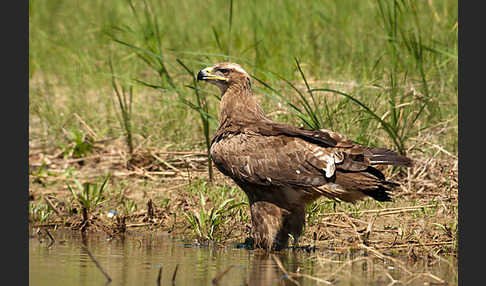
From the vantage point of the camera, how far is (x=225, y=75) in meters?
6.71

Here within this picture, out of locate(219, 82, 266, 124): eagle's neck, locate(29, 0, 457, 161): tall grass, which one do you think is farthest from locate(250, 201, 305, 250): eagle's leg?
locate(29, 0, 457, 161): tall grass

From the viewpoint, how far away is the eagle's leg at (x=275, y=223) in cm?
603

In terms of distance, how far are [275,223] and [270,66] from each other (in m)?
3.85

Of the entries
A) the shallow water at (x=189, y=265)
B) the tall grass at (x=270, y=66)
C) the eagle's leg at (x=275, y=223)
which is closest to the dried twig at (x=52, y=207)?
the shallow water at (x=189, y=265)

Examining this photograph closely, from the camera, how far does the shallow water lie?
4.89m

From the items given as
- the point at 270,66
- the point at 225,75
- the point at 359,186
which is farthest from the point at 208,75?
the point at 270,66

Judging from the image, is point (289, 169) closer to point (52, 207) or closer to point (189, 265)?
point (189, 265)

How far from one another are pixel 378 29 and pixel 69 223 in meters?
5.38

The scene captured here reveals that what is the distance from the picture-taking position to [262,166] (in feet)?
19.5

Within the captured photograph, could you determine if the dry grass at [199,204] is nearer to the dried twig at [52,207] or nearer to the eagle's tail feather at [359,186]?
the dried twig at [52,207]

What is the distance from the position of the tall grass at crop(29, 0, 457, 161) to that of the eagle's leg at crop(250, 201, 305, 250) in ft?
3.56

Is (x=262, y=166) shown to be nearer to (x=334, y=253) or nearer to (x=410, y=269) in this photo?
(x=334, y=253)

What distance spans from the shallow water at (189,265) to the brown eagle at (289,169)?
297 millimetres

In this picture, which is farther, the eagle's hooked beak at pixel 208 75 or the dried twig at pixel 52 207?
the dried twig at pixel 52 207
